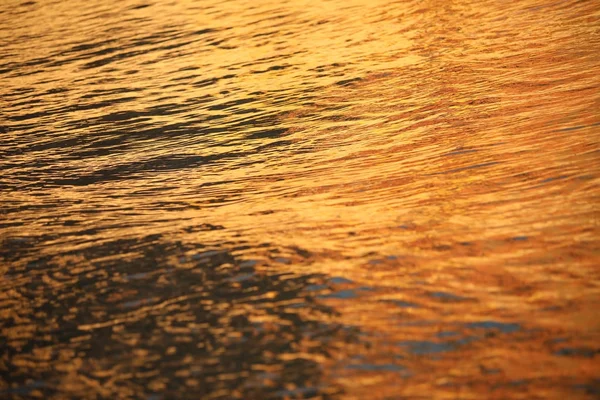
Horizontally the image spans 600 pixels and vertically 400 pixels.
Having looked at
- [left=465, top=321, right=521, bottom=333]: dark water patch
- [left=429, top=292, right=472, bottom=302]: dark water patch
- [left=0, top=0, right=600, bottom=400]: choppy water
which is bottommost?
[left=465, top=321, right=521, bottom=333]: dark water patch

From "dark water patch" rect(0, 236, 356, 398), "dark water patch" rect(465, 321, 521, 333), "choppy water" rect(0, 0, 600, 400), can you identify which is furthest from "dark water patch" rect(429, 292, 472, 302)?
"dark water patch" rect(0, 236, 356, 398)

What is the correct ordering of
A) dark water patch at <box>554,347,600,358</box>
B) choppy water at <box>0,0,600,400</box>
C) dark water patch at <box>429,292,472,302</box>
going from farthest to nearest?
dark water patch at <box>429,292,472,302</box> → choppy water at <box>0,0,600,400</box> → dark water patch at <box>554,347,600,358</box>

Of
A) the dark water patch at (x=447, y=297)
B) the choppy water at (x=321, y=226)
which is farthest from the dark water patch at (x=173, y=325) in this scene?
the dark water patch at (x=447, y=297)

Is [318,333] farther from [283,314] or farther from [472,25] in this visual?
[472,25]

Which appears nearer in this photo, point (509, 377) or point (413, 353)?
point (509, 377)

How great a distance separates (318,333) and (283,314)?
0.27 metres

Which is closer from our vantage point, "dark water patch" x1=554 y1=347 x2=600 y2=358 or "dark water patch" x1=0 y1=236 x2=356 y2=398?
"dark water patch" x1=554 y1=347 x2=600 y2=358

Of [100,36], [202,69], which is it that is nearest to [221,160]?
[202,69]

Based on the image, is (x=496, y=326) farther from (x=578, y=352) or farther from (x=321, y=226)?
(x=321, y=226)

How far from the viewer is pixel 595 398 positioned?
2.94 meters

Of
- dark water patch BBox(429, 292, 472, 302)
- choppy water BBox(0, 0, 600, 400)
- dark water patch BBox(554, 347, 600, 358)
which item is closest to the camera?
dark water patch BBox(554, 347, 600, 358)

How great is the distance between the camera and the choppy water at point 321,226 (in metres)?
3.45

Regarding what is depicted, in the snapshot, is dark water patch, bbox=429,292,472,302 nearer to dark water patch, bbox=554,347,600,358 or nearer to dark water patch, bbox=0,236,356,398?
dark water patch, bbox=0,236,356,398

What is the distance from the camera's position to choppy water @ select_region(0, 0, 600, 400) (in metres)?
3.45
